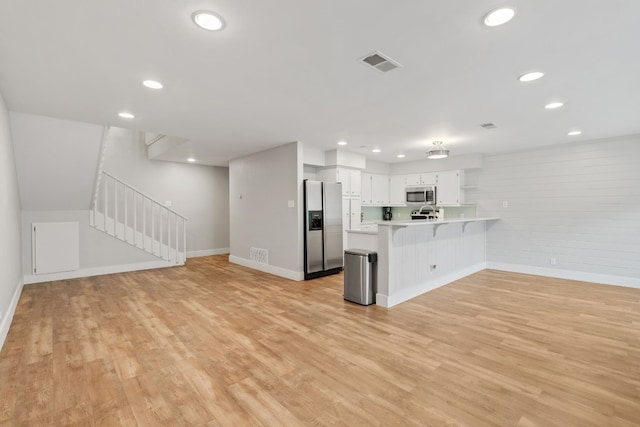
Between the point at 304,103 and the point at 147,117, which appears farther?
the point at 147,117

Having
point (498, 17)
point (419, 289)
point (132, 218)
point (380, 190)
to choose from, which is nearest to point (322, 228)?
point (419, 289)

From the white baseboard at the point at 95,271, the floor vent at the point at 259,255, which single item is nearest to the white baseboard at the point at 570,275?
the floor vent at the point at 259,255

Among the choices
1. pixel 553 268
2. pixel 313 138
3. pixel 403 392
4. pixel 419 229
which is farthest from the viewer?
pixel 553 268

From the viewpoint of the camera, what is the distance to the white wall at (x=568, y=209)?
16.5 feet

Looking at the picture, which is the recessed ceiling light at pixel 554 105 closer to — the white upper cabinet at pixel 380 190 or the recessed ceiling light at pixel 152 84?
the white upper cabinet at pixel 380 190

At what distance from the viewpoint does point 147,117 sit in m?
3.89

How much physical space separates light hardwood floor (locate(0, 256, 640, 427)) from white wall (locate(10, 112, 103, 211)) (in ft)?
5.63

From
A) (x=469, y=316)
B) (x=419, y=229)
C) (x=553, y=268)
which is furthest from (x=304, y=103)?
(x=553, y=268)

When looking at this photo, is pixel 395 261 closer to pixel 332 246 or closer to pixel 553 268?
pixel 332 246

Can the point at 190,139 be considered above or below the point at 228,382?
above

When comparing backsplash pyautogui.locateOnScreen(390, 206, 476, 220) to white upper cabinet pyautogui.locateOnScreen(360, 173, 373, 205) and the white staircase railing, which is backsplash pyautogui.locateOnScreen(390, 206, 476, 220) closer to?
white upper cabinet pyautogui.locateOnScreen(360, 173, 373, 205)

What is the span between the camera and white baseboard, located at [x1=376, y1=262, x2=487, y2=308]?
390cm

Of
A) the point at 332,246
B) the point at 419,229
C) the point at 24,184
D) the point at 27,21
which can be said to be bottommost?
the point at 332,246

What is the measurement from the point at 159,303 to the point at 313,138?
11.5 ft
